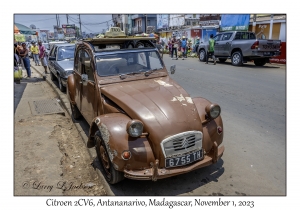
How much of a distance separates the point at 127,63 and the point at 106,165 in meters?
1.89

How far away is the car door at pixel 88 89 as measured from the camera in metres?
4.26

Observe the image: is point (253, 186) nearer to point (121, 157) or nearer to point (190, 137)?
point (190, 137)

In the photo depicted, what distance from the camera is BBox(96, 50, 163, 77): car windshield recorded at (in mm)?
4233

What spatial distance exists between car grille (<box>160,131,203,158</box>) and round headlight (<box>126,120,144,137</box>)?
311 millimetres

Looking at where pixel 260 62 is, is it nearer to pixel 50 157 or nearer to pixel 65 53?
pixel 65 53

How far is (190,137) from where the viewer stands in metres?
3.10

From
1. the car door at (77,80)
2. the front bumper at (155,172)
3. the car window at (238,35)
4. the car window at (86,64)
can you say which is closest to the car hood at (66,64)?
the car door at (77,80)

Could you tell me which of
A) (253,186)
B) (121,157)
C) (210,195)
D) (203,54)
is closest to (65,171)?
(121,157)

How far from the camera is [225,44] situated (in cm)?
1494

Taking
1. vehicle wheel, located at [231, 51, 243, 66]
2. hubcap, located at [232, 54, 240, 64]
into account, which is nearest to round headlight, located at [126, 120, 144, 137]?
vehicle wheel, located at [231, 51, 243, 66]

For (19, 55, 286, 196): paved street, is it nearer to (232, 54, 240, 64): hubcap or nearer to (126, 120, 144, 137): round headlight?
(126, 120, 144, 137): round headlight

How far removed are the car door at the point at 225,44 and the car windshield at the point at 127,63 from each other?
11.4m

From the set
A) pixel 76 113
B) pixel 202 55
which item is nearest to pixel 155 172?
pixel 76 113

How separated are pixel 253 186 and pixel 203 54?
590 inches
